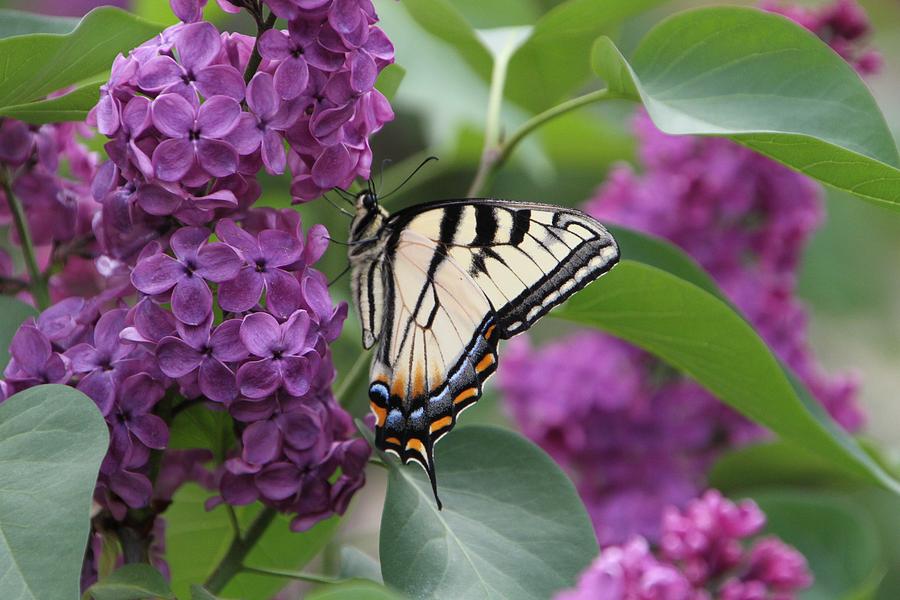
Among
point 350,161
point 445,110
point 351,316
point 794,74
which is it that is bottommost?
point 351,316

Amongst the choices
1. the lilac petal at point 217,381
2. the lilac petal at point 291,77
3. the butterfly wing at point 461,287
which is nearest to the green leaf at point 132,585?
the lilac petal at point 217,381

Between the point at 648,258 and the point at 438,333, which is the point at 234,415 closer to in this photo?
the point at 438,333

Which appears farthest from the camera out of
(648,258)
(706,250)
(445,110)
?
(445,110)

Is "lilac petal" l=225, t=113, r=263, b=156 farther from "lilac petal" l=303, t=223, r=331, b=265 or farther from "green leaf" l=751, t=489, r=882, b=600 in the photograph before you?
"green leaf" l=751, t=489, r=882, b=600

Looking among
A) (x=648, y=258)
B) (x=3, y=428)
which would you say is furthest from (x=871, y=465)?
(x=3, y=428)

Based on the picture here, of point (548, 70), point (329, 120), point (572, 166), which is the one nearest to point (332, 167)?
point (329, 120)

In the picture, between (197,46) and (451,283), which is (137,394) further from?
(451,283)

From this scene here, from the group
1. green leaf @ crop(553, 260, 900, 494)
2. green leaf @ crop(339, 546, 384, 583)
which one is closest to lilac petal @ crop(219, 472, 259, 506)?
green leaf @ crop(339, 546, 384, 583)

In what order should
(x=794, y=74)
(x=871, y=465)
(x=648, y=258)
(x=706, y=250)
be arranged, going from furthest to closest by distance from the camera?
(x=706, y=250)
(x=648, y=258)
(x=871, y=465)
(x=794, y=74)
